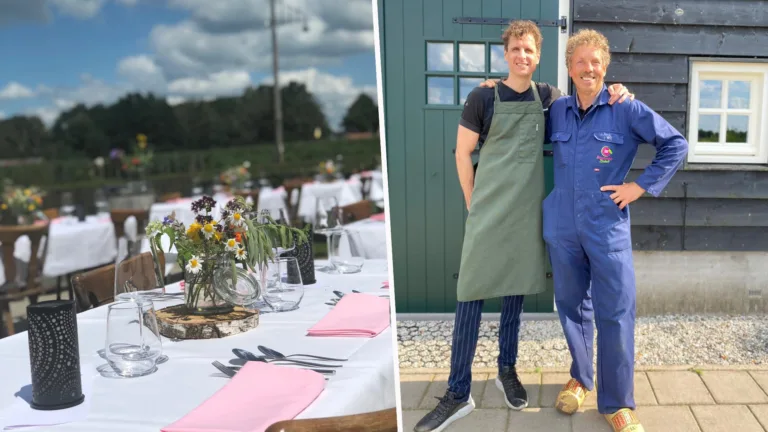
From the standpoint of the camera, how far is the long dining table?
4.19 ft

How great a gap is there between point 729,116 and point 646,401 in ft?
6.91

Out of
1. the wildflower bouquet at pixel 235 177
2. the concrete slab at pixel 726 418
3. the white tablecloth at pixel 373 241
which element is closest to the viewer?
the concrete slab at pixel 726 418

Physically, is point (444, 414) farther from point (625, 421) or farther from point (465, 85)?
point (465, 85)

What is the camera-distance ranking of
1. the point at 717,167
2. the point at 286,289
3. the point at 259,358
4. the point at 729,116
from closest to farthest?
the point at 259,358 → the point at 286,289 → the point at 717,167 → the point at 729,116

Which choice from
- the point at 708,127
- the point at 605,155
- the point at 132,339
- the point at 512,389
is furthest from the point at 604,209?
the point at 708,127

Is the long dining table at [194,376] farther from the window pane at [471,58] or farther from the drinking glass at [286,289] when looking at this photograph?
the window pane at [471,58]

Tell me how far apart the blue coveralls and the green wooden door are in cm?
130

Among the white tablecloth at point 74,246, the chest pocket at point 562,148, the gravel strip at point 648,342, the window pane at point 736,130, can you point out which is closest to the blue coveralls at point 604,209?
the chest pocket at point 562,148

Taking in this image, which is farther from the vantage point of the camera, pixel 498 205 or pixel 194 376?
pixel 498 205

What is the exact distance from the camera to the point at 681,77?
393 centimetres

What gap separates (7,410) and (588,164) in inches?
76.1

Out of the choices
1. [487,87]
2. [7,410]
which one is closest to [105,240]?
[487,87]

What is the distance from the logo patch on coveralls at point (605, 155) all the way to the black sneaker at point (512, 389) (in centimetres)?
94

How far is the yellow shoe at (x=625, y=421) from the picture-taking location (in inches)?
97.9
